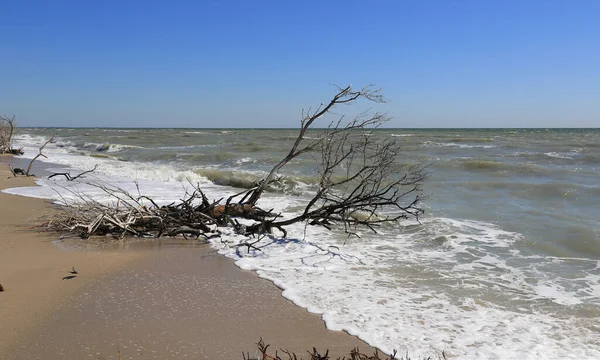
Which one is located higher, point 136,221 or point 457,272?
point 136,221

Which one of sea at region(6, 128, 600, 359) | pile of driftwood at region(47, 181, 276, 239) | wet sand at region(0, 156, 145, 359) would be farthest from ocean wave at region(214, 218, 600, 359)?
wet sand at region(0, 156, 145, 359)

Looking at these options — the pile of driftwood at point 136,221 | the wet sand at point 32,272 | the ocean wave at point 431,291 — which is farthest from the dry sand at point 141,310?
the pile of driftwood at point 136,221

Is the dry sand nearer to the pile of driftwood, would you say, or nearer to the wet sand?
the wet sand

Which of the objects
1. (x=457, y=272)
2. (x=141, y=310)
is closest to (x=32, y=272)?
(x=141, y=310)

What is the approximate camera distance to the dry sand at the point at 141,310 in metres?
3.54

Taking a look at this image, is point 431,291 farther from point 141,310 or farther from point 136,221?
point 136,221

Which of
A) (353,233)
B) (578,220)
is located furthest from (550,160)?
(353,233)

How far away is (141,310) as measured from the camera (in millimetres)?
4227

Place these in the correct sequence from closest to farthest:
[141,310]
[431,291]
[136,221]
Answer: [141,310] < [431,291] < [136,221]

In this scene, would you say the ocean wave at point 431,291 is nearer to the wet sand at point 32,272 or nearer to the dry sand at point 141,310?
the dry sand at point 141,310

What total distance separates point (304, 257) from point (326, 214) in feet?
3.66

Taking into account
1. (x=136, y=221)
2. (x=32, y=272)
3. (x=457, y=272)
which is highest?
(x=136, y=221)

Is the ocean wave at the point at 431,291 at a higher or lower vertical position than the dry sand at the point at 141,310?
lower

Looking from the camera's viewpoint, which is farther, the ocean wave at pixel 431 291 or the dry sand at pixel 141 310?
the ocean wave at pixel 431 291
